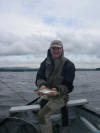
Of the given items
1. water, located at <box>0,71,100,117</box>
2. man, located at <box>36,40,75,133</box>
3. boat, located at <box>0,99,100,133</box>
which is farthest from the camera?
water, located at <box>0,71,100,117</box>

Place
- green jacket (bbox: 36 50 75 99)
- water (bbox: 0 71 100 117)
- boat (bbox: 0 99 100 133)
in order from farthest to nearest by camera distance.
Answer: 1. water (bbox: 0 71 100 117)
2. boat (bbox: 0 99 100 133)
3. green jacket (bbox: 36 50 75 99)

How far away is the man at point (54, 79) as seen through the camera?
6.07 m

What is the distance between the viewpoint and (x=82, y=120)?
712cm

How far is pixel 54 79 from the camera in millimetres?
6422

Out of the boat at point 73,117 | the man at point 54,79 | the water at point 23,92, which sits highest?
the man at point 54,79

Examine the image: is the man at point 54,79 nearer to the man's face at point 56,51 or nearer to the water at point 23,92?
the man's face at point 56,51

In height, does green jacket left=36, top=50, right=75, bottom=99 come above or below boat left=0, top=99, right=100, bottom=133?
above

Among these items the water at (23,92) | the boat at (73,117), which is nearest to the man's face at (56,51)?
the boat at (73,117)

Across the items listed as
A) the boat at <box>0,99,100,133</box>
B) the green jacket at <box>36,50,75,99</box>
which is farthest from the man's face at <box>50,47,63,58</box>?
the boat at <box>0,99,100,133</box>

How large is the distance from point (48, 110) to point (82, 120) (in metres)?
1.54

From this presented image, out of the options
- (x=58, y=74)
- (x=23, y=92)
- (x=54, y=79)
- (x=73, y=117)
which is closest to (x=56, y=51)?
(x=58, y=74)

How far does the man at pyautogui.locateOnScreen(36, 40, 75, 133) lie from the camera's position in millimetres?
6074

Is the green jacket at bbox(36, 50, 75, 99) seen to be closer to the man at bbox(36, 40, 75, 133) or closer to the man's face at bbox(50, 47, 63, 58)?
the man at bbox(36, 40, 75, 133)

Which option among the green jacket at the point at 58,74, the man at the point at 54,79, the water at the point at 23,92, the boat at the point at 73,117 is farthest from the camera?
the water at the point at 23,92
